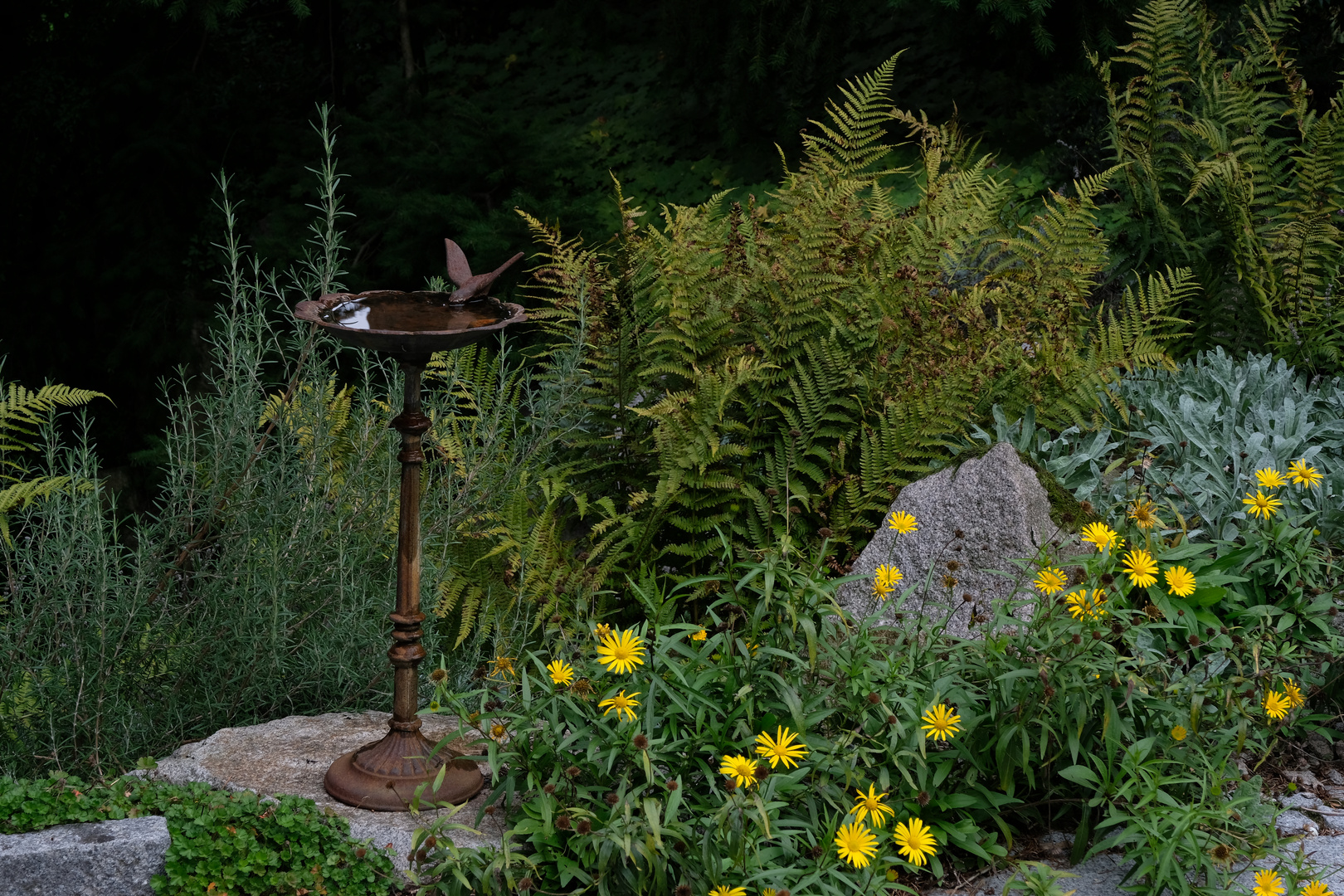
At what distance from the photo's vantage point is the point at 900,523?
8.61 feet

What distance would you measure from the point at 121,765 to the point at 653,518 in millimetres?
1669

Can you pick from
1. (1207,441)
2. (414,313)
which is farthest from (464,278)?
(1207,441)

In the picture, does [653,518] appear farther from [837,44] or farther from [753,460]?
[837,44]

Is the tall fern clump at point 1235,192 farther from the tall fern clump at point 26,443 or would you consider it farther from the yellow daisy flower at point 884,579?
the tall fern clump at point 26,443

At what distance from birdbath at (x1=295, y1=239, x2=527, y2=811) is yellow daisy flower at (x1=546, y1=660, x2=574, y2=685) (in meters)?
0.29

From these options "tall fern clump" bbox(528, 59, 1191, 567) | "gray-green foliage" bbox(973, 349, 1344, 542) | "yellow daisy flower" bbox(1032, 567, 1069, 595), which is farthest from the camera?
"tall fern clump" bbox(528, 59, 1191, 567)

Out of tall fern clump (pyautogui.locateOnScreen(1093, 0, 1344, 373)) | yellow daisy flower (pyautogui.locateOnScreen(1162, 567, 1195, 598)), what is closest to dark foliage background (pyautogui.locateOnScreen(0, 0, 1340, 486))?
tall fern clump (pyautogui.locateOnScreen(1093, 0, 1344, 373))

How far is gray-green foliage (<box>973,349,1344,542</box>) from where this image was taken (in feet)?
11.1

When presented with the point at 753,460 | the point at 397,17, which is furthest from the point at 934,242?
the point at 397,17

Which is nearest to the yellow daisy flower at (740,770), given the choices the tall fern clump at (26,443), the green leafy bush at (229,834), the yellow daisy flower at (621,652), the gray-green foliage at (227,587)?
the yellow daisy flower at (621,652)

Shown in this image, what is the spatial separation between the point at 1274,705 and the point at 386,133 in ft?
18.9

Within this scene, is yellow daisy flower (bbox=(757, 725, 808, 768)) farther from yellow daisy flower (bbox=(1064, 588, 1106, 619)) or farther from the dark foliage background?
the dark foliage background

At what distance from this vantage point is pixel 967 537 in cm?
317

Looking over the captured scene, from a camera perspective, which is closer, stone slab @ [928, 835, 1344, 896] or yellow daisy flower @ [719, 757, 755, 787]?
yellow daisy flower @ [719, 757, 755, 787]
